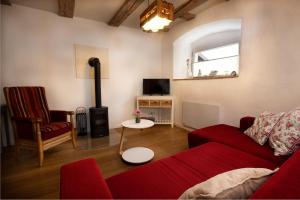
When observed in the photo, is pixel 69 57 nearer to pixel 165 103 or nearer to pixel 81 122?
pixel 81 122

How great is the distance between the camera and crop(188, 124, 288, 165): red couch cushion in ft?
5.13

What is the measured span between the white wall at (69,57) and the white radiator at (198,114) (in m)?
1.40

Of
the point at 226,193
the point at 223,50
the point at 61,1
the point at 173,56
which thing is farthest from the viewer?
the point at 173,56

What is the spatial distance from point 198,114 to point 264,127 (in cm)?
155

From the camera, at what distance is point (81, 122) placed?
3396 mm

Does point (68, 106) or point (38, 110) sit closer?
point (38, 110)

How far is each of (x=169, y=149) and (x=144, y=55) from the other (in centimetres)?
264

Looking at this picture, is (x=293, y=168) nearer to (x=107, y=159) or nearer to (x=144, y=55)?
(x=107, y=159)

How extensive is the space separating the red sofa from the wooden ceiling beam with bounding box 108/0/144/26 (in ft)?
8.23

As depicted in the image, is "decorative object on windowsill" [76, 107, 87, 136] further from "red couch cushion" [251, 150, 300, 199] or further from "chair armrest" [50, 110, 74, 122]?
"red couch cushion" [251, 150, 300, 199]

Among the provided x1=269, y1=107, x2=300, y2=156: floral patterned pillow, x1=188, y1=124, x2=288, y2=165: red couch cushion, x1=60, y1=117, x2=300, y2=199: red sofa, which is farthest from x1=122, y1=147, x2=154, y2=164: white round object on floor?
x1=269, y1=107, x2=300, y2=156: floral patterned pillow

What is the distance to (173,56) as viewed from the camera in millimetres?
4051

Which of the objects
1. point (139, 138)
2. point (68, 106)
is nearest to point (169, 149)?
point (139, 138)

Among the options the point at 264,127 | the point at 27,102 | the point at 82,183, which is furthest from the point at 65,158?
the point at 264,127
